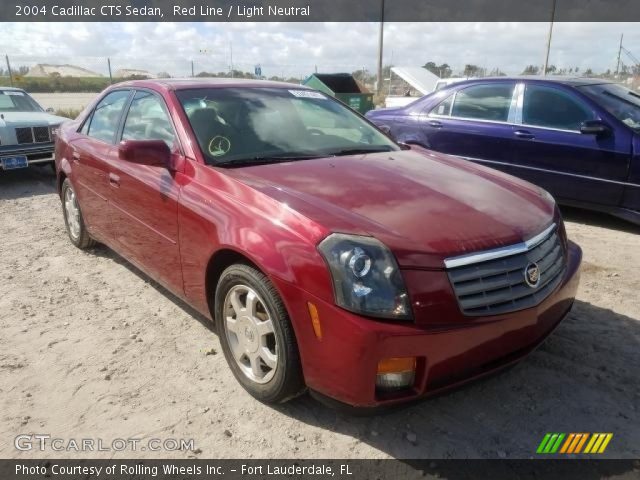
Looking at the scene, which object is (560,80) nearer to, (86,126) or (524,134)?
(524,134)

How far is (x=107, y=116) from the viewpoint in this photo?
423 cm

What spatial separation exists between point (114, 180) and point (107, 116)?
2.61 feet

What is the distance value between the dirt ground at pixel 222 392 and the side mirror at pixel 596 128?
1.77m

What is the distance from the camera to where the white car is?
7957mm

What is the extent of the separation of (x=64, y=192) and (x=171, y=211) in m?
2.58

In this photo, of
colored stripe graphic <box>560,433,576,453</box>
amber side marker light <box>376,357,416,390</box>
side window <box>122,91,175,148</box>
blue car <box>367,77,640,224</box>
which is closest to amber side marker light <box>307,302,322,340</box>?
amber side marker light <box>376,357,416,390</box>

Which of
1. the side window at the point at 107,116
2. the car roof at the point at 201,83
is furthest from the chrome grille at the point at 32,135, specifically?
the car roof at the point at 201,83

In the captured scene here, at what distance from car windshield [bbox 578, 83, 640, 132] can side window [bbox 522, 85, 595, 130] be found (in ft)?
0.58

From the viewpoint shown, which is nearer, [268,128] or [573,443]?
[573,443]

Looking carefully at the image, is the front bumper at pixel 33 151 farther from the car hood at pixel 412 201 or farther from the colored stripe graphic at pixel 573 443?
the colored stripe graphic at pixel 573 443

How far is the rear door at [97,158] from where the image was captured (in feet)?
13.1

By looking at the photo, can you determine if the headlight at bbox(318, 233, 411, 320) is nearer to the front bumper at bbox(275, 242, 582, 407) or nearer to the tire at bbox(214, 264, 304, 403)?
the front bumper at bbox(275, 242, 582, 407)

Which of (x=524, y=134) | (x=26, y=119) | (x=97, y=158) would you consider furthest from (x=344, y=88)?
(x=97, y=158)

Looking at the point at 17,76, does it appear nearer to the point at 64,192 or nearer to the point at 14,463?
the point at 64,192
